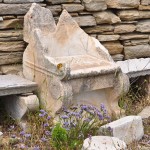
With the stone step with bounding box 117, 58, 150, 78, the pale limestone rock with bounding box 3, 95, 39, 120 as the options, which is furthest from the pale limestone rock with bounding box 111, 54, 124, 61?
the pale limestone rock with bounding box 3, 95, 39, 120

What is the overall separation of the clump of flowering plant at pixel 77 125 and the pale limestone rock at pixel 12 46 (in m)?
1.07

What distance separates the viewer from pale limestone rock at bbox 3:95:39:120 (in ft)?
14.1

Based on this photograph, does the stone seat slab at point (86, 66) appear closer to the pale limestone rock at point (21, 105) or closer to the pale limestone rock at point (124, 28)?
the pale limestone rock at point (21, 105)

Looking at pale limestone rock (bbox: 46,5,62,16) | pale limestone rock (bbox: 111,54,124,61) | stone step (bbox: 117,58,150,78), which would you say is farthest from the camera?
pale limestone rock (bbox: 111,54,124,61)

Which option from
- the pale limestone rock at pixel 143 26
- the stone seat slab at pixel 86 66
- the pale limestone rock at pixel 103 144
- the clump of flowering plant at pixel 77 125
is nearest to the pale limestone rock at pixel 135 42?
the pale limestone rock at pixel 143 26

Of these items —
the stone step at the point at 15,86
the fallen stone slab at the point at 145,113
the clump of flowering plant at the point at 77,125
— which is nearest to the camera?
the clump of flowering plant at the point at 77,125

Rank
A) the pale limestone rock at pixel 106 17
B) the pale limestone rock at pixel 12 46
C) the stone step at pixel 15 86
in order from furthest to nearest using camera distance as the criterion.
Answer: the pale limestone rock at pixel 106 17, the pale limestone rock at pixel 12 46, the stone step at pixel 15 86

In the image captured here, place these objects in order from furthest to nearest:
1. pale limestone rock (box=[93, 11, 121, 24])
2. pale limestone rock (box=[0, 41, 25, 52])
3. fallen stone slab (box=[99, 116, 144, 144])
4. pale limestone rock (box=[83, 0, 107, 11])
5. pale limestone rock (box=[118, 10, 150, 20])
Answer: pale limestone rock (box=[118, 10, 150, 20]) < pale limestone rock (box=[93, 11, 121, 24]) < pale limestone rock (box=[83, 0, 107, 11]) < pale limestone rock (box=[0, 41, 25, 52]) < fallen stone slab (box=[99, 116, 144, 144])

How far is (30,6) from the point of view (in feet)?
16.1

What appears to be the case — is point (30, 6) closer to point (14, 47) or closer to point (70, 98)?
point (14, 47)

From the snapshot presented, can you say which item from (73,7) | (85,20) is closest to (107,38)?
(85,20)

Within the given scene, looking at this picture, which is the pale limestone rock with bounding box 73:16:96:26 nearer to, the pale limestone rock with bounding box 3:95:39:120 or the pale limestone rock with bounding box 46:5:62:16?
the pale limestone rock with bounding box 46:5:62:16

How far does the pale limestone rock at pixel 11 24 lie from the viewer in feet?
15.6

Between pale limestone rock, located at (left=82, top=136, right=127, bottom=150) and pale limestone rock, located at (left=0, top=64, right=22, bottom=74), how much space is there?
1.63 metres
